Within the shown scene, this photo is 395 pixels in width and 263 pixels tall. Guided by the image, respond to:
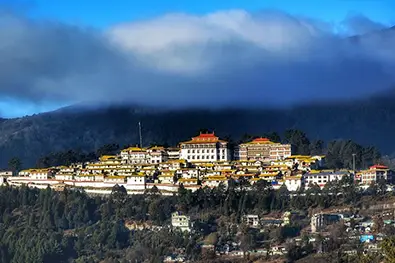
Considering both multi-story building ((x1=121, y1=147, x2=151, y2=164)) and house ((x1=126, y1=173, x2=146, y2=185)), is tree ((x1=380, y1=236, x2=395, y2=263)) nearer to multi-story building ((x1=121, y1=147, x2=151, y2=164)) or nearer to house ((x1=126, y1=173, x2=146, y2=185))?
house ((x1=126, y1=173, x2=146, y2=185))

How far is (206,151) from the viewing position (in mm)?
68500

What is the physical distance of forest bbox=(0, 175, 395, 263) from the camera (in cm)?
5425

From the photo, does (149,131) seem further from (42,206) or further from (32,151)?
(42,206)

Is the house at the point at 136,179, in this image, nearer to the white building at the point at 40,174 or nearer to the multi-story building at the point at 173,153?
the multi-story building at the point at 173,153

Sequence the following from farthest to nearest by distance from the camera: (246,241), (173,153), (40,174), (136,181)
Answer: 1. (173,153)
2. (40,174)
3. (136,181)
4. (246,241)

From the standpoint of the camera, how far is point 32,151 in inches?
4328

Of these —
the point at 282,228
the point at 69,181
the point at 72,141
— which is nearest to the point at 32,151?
the point at 72,141

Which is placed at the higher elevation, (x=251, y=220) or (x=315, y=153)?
(x=315, y=153)

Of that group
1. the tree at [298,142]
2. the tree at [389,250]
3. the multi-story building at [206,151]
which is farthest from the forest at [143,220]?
the tree at [389,250]

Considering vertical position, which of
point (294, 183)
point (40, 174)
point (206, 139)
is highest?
point (206, 139)

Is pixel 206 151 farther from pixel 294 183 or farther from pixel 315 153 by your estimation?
pixel 294 183

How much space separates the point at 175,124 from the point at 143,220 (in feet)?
180

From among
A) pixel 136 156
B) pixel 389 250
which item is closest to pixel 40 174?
pixel 136 156

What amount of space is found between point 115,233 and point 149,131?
53826 mm
